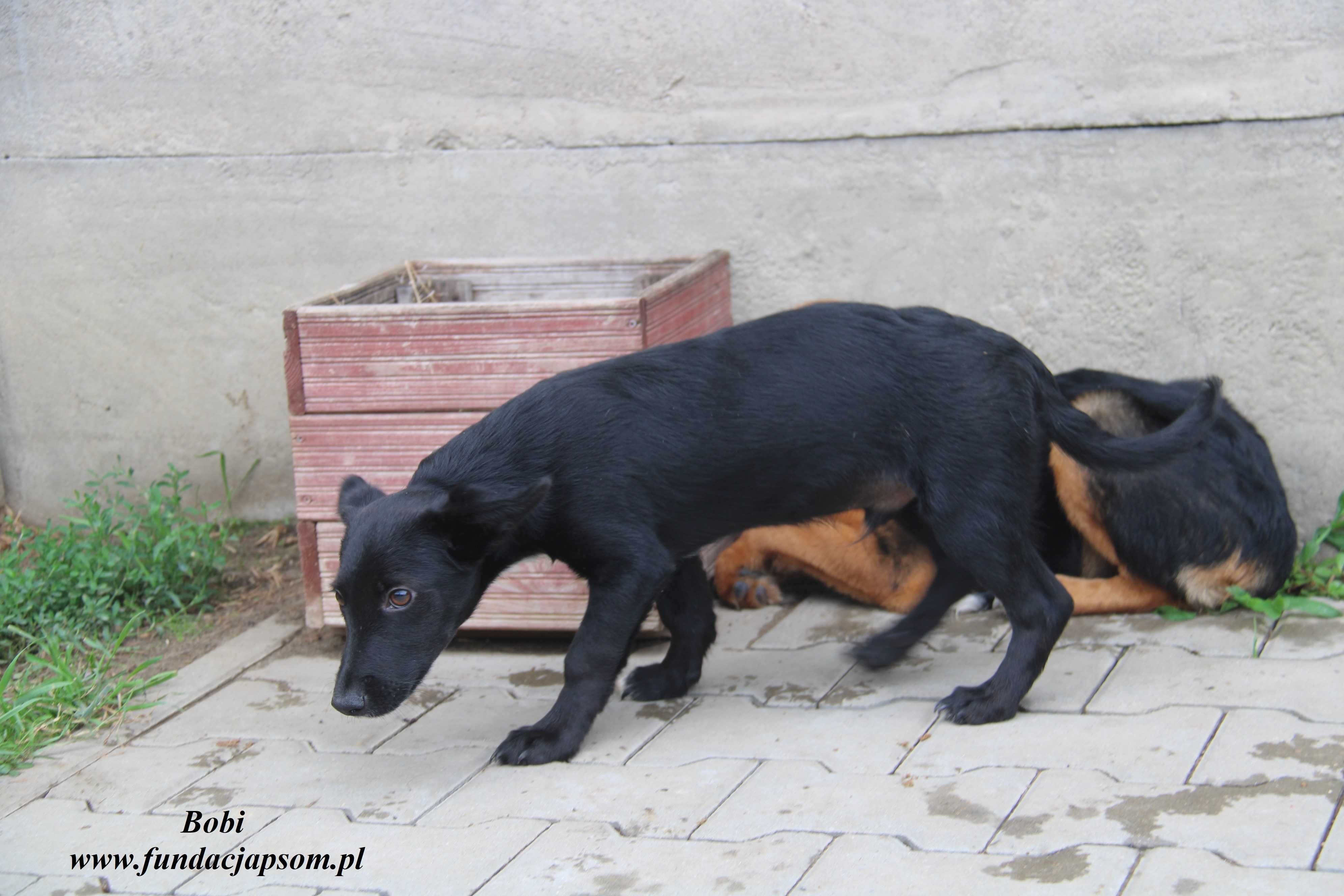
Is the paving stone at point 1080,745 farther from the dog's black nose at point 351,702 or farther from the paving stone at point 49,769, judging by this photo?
the paving stone at point 49,769

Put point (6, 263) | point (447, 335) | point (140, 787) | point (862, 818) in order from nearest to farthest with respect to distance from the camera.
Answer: point (862, 818), point (140, 787), point (447, 335), point (6, 263)

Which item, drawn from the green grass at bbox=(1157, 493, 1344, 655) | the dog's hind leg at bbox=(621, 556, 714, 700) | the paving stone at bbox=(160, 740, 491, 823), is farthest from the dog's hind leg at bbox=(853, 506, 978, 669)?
the paving stone at bbox=(160, 740, 491, 823)

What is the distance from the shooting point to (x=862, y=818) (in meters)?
3.00

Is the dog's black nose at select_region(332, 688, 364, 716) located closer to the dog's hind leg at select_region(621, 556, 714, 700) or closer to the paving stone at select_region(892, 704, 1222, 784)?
the dog's hind leg at select_region(621, 556, 714, 700)

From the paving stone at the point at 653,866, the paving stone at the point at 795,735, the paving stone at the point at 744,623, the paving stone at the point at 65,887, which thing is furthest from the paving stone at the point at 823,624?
the paving stone at the point at 65,887

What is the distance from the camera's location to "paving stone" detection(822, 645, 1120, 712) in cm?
367

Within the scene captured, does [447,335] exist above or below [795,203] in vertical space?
below

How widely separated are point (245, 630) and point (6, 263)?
2053 mm

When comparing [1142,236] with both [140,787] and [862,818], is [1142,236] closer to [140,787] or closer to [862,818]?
[862,818]

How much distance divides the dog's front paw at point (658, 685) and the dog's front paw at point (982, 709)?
2.64ft

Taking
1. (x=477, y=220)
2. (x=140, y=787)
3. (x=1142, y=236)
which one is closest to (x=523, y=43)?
(x=477, y=220)

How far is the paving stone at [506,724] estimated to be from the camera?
358 centimetres

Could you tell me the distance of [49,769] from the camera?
363cm

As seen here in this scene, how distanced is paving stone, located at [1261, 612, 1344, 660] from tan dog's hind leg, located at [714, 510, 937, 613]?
1.04 metres
